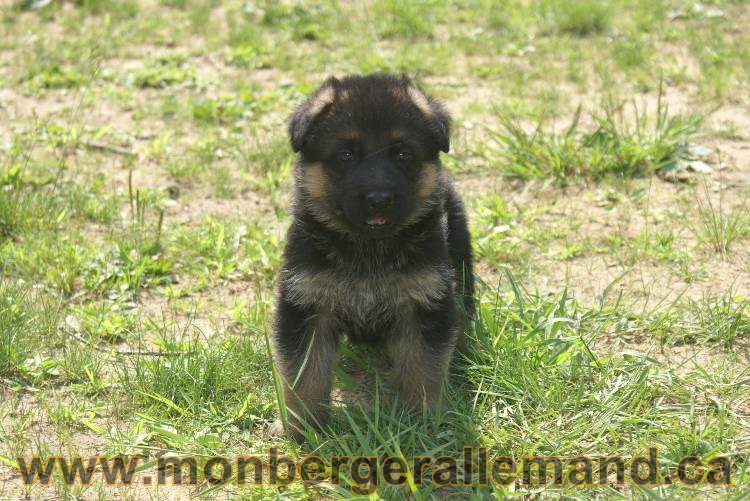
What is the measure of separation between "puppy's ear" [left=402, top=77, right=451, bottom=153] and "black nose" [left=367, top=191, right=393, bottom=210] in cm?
40

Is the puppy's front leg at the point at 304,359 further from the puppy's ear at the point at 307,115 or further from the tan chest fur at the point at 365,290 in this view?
the puppy's ear at the point at 307,115

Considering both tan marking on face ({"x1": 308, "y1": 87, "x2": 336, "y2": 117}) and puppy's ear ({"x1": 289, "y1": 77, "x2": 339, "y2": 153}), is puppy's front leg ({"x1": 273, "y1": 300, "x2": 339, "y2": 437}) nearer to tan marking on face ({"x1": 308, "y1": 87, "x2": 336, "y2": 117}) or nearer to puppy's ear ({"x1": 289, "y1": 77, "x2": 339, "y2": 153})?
puppy's ear ({"x1": 289, "y1": 77, "x2": 339, "y2": 153})

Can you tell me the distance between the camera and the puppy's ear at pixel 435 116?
11.7 ft

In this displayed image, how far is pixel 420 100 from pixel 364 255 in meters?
0.72

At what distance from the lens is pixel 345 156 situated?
350 cm

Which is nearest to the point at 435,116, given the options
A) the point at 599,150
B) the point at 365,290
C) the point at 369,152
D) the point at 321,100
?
the point at 369,152

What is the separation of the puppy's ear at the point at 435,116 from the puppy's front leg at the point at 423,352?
27.0 inches

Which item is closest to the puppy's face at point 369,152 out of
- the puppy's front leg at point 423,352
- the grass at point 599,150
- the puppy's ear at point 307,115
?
the puppy's ear at point 307,115

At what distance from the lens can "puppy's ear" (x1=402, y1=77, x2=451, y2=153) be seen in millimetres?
3580

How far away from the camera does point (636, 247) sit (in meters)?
4.93

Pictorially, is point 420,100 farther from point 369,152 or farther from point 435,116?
point 369,152

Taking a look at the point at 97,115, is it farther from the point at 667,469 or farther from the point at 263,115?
the point at 667,469

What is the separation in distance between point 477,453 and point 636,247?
209 cm

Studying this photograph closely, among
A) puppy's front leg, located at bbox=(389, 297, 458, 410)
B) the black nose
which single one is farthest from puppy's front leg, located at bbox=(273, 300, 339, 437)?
the black nose
